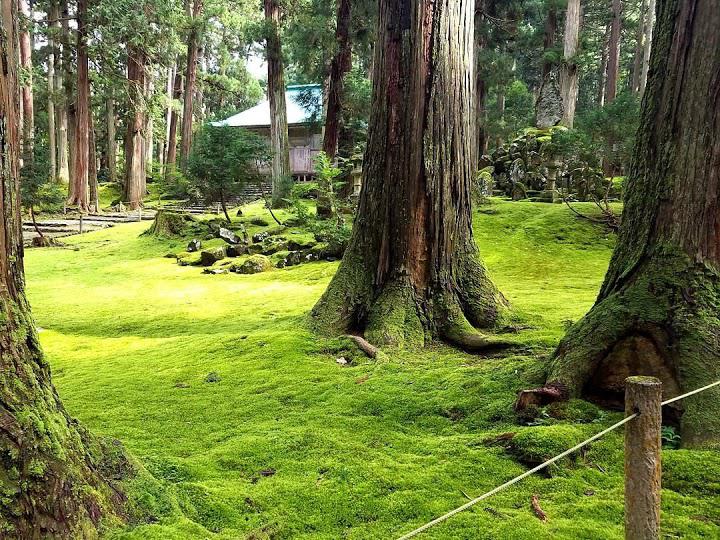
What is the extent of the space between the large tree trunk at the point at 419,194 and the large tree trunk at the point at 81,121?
15.8m

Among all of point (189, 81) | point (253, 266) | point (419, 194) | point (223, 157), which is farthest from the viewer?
point (189, 81)

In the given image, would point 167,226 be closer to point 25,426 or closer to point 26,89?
point 26,89

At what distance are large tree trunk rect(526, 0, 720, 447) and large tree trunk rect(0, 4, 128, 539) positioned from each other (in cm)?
220

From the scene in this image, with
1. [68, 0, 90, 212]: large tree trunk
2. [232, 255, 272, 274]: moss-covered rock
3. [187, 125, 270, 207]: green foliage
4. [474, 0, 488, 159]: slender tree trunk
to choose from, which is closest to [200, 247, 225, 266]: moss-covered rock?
[232, 255, 272, 274]: moss-covered rock

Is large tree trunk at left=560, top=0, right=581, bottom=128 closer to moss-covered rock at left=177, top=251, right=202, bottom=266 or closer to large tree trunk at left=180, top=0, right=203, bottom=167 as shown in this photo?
moss-covered rock at left=177, top=251, right=202, bottom=266

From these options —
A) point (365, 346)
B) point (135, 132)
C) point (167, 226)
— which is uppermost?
point (135, 132)

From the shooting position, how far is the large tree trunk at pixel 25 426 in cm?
153

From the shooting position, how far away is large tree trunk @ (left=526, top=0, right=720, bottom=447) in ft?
8.40

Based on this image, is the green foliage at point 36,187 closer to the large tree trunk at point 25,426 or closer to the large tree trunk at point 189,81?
the large tree trunk at point 189,81

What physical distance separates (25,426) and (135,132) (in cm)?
2030

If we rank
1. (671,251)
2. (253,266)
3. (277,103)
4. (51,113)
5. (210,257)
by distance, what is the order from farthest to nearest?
(51,113)
(277,103)
(210,257)
(253,266)
(671,251)

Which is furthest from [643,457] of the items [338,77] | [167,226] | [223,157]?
[338,77]

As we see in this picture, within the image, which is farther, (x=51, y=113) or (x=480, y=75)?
(x=51, y=113)

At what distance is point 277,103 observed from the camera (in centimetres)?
1634
